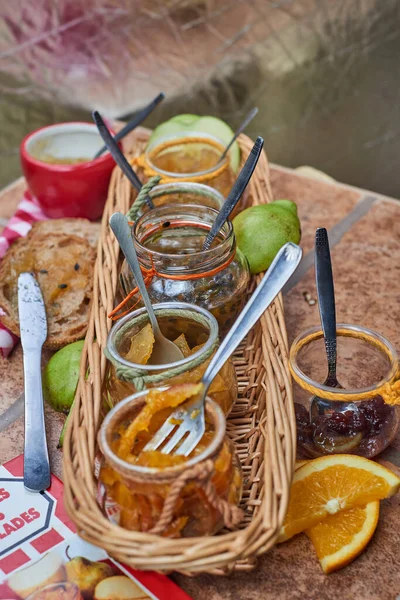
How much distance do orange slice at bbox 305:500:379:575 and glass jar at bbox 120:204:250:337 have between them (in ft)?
1.05

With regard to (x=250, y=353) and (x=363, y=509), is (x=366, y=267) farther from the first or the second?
(x=363, y=509)

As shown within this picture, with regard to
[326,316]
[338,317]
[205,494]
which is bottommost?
[338,317]

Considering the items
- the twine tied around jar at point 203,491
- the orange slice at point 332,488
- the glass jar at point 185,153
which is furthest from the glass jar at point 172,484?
the glass jar at point 185,153

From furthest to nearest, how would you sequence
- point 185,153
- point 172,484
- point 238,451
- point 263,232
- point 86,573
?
point 185,153
point 263,232
point 238,451
point 86,573
point 172,484

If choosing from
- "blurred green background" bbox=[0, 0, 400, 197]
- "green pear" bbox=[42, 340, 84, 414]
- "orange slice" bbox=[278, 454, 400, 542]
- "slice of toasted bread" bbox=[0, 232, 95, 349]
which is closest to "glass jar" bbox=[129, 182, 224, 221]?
"slice of toasted bread" bbox=[0, 232, 95, 349]

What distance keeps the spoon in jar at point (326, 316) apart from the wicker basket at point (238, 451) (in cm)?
6

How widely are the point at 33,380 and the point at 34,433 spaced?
0.09 metres

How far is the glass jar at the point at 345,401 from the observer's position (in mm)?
891

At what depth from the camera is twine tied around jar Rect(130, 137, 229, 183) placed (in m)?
1.27

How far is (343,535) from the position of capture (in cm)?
84

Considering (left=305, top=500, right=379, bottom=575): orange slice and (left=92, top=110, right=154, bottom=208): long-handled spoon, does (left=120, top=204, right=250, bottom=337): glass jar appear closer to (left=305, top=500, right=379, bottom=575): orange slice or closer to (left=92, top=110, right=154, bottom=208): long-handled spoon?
(left=92, top=110, right=154, bottom=208): long-handled spoon

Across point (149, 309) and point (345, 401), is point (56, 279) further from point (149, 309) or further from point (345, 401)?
point (345, 401)

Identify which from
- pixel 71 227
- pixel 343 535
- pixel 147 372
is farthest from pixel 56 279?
pixel 343 535

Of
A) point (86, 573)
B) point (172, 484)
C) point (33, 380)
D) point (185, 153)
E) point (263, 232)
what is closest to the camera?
point (172, 484)
